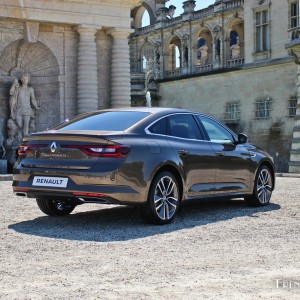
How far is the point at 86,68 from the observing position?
23.3 m

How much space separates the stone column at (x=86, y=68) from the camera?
2325cm

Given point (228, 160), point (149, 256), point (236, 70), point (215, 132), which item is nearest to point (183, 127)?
point (215, 132)

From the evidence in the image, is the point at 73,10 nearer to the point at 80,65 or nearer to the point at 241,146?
the point at 80,65

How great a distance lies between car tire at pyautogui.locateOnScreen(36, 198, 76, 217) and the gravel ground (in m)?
0.13

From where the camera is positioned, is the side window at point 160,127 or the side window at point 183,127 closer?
the side window at point 160,127

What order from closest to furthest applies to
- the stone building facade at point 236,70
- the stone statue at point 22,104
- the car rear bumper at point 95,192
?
the car rear bumper at point 95,192 < the stone statue at point 22,104 < the stone building facade at point 236,70

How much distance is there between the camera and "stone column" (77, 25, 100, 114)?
2325 cm

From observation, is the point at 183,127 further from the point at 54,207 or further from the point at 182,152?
the point at 54,207

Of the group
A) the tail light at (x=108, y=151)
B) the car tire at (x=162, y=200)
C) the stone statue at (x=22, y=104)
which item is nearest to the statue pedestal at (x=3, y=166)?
the stone statue at (x=22, y=104)

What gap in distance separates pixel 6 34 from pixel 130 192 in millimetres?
15231

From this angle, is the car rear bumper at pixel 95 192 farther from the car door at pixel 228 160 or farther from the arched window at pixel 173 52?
the arched window at pixel 173 52

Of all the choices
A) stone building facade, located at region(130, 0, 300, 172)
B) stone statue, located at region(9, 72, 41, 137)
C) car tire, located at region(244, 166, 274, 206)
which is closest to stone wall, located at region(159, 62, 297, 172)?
stone building facade, located at region(130, 0, 300, 172)

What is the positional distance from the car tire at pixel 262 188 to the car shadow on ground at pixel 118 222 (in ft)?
0.44

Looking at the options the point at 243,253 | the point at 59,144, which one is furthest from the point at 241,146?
the point at 243,253
